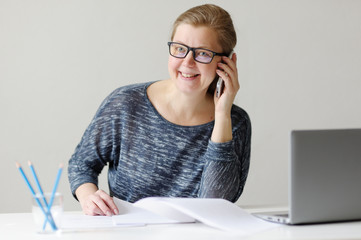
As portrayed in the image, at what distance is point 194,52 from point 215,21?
0.48 feet

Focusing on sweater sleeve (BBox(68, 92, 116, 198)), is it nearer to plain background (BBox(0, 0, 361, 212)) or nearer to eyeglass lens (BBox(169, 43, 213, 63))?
eyeglass lens (BBox(169, 43, 213, 63))

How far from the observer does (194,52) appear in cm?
188

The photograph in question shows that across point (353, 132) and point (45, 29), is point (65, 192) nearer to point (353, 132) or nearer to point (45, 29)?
point (45, 29)

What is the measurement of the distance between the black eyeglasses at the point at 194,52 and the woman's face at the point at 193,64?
0.04 feet

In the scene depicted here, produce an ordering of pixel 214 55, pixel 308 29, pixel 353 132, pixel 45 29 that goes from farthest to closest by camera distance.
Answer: pixel 308 29, pixel 45 29, pixel 214 55, pixel 353 132

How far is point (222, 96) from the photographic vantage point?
195cm

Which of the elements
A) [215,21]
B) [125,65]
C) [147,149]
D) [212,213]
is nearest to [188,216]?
[212,213]

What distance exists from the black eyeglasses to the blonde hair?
7cm

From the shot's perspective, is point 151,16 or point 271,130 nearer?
point 151,16

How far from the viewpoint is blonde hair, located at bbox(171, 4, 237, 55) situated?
75.8 inches

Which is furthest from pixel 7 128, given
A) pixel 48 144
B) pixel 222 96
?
pixel 222 96

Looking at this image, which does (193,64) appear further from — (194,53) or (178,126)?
(178,126)

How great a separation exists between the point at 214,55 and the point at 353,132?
69 centimetres

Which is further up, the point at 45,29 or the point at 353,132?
the point at 45,29
